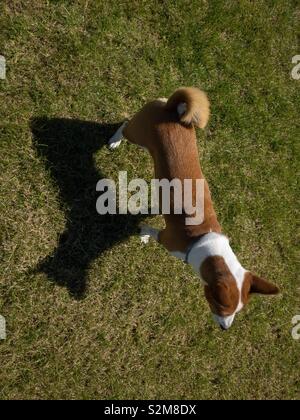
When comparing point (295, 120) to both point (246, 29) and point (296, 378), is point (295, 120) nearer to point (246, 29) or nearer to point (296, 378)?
point (246, 29)

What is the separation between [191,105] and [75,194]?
4.57 ft

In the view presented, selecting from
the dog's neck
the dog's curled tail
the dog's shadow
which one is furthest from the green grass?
the dog's curled tail

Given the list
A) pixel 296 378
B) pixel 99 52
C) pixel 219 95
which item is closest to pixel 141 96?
pixel 99 52

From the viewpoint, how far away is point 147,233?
377cm

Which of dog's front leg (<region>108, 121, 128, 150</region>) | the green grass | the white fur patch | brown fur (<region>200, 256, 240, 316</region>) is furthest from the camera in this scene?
dog's front leg (<region>108, 121, 128, 150</region>)

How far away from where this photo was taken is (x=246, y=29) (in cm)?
479

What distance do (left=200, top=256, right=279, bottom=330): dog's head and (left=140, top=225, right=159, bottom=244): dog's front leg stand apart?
726mm

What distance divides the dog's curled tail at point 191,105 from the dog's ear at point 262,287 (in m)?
1.11

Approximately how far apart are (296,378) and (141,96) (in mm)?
3224

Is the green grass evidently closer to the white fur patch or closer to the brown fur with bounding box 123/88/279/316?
the brown fur with bounding box 123/88/279/316

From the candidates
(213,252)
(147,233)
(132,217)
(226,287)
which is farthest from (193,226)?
(132,217)

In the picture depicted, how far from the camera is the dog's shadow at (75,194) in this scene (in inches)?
147

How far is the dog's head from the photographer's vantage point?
2836 mm

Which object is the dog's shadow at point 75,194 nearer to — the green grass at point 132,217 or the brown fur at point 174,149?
the green grass at point 132,217
